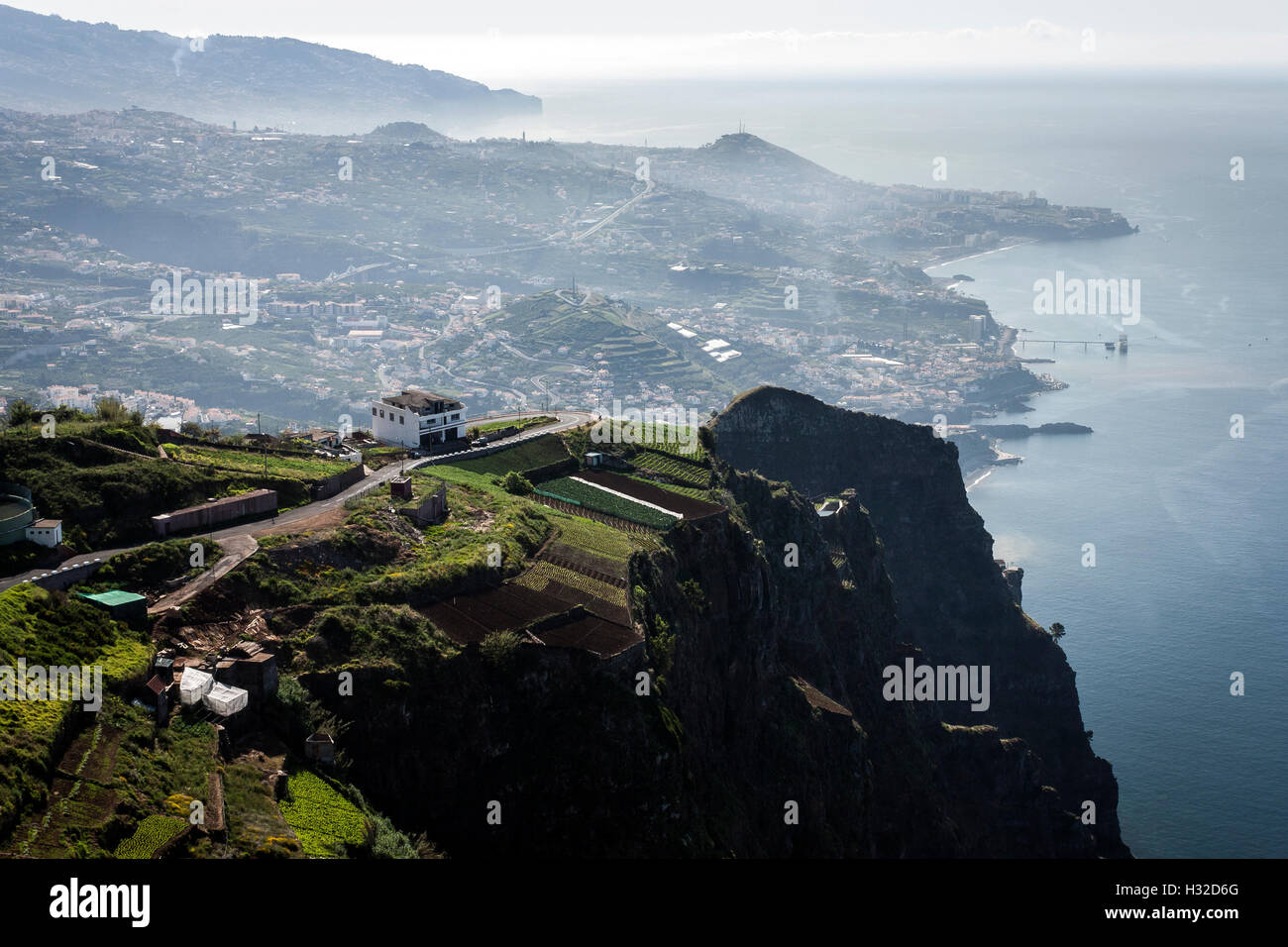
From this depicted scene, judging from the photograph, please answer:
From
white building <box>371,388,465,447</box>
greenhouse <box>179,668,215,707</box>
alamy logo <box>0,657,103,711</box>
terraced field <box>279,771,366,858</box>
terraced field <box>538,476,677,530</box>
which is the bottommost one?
terraced field <box>279,771,366,858</box>

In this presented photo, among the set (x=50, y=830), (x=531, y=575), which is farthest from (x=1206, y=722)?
(x=50, y=830)

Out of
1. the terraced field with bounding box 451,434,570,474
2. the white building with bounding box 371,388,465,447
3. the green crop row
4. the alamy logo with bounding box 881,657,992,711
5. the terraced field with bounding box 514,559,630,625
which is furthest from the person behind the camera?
the alamy logo with bounding box 881,657,992,711

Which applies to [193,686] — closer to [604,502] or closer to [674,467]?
[604,502]

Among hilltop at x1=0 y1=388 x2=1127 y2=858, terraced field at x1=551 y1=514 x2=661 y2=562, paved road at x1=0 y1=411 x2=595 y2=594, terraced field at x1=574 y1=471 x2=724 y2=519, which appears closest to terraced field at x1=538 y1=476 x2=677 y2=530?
hilltop at x1=0 y1=388 x2=1127 y2=858

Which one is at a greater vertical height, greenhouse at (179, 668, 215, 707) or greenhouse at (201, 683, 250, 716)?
greenhouse at (179, 668, 215, 707)

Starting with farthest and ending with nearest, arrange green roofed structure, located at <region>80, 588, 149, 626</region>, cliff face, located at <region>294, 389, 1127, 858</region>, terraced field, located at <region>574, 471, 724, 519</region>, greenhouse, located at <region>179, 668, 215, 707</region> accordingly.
A: terraced field, located at <region>574, 471, 724, 519</region>, cliff face, located at <region>294, 389, 1127, 858</region>, green roofed structure, located at <region>80, 588, 149, 626</region>, greenhouse, located at <region>179, 668, 215, 707</region>

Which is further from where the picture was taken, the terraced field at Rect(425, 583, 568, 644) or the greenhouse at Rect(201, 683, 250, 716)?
the terraced field at Rect(425, 583, 568, 644)

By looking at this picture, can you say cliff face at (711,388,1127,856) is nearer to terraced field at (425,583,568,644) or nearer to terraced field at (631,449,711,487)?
terraced field at (631,449,711,487)
